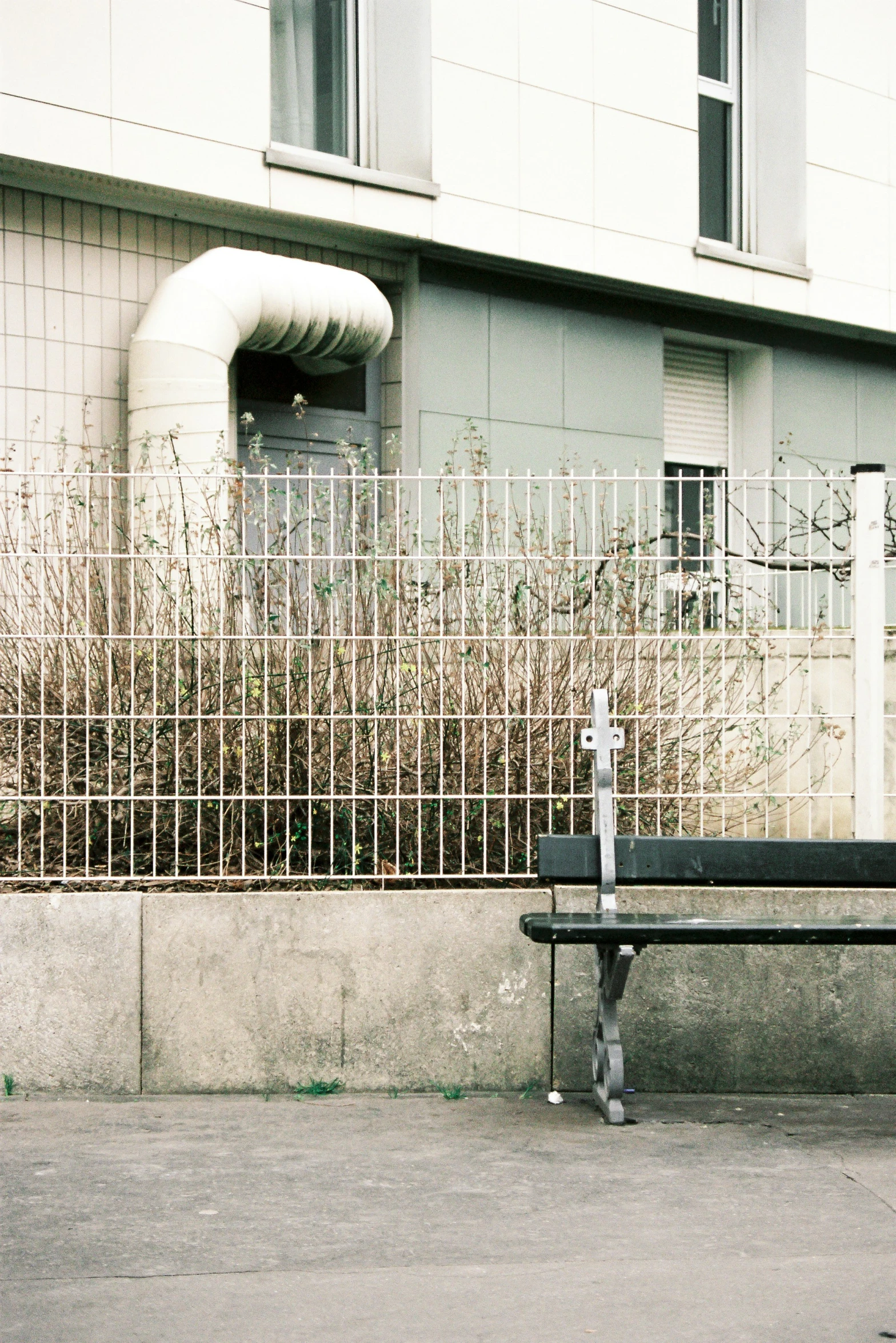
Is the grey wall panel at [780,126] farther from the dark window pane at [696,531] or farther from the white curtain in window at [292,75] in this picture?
the dark window pane at [696,531]

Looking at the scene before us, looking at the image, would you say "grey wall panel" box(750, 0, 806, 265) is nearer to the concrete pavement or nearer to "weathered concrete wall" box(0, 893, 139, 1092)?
the concrete pavement

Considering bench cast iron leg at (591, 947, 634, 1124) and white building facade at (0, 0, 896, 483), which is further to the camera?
white building facade at (0, 0, 896, 483)

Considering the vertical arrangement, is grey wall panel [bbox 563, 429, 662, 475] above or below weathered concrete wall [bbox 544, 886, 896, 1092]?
above

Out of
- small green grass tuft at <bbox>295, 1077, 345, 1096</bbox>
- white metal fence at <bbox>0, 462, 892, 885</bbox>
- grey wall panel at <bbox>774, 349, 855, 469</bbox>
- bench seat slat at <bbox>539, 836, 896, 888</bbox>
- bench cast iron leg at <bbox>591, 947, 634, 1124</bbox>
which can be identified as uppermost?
grey wall panel at <bbox>774, 349, 855, 469</bbox>

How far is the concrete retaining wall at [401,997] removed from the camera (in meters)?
5.87

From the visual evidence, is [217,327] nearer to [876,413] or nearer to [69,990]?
[69,990]

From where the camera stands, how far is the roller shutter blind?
45.9ft

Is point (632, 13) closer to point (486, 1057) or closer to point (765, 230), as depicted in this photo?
point (765, 230)

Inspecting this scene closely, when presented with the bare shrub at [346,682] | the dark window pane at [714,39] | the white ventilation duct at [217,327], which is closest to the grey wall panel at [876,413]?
the dark window pane at [714,39]

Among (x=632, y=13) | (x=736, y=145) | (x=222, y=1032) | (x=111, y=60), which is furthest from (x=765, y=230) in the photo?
(x=222, y=1032)

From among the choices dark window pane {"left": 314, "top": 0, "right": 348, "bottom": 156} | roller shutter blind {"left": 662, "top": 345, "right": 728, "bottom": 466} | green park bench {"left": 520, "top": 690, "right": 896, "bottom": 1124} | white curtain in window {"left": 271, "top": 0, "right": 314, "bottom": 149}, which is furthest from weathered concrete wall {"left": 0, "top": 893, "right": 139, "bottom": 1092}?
roller shutter blind {"left": 662, "top": 345, "right": 728, "bottom": 466}

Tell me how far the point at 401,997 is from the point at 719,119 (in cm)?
1073

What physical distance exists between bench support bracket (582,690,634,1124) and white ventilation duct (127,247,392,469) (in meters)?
4.19

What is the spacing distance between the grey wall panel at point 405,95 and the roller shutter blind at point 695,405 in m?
3.28
